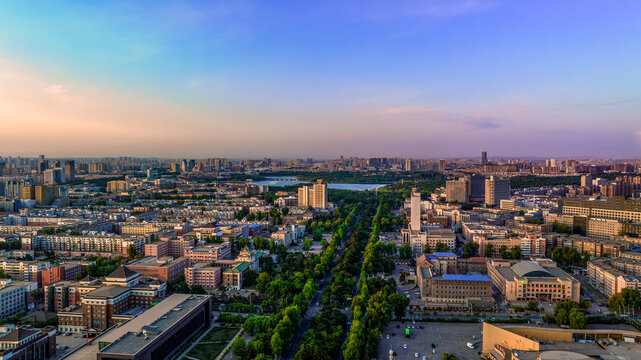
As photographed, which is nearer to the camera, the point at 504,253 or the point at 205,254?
the point at 205,254

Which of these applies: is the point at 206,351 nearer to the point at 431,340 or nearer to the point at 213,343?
the point at 213,343

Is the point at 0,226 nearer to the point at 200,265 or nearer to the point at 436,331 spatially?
the point at 200,265

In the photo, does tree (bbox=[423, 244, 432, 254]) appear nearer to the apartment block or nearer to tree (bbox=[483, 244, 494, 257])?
tree (bbox=[483, 244, 494, 257])

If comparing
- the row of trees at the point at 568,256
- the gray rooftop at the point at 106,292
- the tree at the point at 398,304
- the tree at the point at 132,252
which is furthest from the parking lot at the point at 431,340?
the tree at the point at 132,252

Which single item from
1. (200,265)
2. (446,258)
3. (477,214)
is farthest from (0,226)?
(477,214)

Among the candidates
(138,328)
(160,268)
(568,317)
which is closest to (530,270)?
(568,317)

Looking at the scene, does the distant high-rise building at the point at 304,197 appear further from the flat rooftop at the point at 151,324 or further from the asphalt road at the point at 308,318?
the flat rooftop at the point at 151,324
